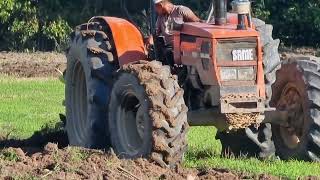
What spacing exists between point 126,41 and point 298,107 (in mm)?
1923

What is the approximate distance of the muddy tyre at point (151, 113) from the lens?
10047mm

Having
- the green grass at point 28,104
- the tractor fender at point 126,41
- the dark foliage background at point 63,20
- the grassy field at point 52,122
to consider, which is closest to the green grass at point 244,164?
the grassy field at point 52,122

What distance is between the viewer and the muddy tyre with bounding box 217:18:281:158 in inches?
451

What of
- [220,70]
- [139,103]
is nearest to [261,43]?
[220,70]

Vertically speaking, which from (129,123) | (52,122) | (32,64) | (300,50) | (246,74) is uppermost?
(246,74)

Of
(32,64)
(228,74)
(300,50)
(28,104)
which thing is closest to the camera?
(228,74)

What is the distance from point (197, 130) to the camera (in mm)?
15016

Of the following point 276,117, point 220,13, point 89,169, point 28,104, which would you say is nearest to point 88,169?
point 89,169

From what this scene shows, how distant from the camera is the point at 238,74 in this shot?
10.8 meters

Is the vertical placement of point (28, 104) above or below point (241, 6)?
below

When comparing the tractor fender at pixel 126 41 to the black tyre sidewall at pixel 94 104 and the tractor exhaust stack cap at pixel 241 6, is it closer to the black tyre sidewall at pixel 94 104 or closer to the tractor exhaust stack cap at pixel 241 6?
the black tyre sidewall at pixel 94 104

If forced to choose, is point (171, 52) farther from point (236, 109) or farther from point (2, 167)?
point (2, 167)

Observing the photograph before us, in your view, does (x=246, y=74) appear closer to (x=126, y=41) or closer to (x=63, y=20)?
(x=126, y=41)

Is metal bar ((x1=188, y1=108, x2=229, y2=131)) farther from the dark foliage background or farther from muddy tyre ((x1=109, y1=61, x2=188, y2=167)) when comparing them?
the dark foliage background
